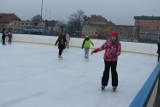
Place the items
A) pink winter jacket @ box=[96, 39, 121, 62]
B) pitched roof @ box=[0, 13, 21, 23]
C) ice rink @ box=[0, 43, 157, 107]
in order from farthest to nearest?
pitched roof @ box=[0, 13, 21, 23] < pink winter jacket @ box=[96, 39, 121, 62] < ice rink @ box=[0, 43, 157, 107]

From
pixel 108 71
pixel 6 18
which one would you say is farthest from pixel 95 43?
pixel 6 18

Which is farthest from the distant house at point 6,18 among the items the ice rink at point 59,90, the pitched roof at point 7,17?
the ice rink at point 59,90

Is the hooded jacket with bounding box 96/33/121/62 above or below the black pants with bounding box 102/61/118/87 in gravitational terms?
above

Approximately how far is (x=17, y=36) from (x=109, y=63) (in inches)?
706

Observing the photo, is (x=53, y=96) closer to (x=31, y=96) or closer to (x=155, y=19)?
(x=31, y=96)

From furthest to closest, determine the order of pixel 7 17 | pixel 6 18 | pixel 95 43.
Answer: pixel 7 17 → pixel 6 18 → pixel 95 43

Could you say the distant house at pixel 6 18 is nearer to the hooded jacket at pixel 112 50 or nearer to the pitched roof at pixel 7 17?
the pitched roof at pixel 7 17

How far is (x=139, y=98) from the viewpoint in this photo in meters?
2.96

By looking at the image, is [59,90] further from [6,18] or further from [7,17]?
[7,17]

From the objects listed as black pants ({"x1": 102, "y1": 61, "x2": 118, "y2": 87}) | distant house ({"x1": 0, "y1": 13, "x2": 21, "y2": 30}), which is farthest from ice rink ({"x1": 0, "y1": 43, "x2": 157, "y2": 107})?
distant house ({"x1": 0, "y1": 13, "x2": 21, "y2": 30})

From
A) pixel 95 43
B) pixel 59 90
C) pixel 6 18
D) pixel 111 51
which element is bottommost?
pixel 59 90

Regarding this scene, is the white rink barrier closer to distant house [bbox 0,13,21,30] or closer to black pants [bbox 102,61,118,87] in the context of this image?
black pants [bbox 102,61,118,87]

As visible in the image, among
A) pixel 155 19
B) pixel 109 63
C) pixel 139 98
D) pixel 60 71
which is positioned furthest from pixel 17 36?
pixel 155 19

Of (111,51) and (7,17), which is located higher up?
(7,17)
